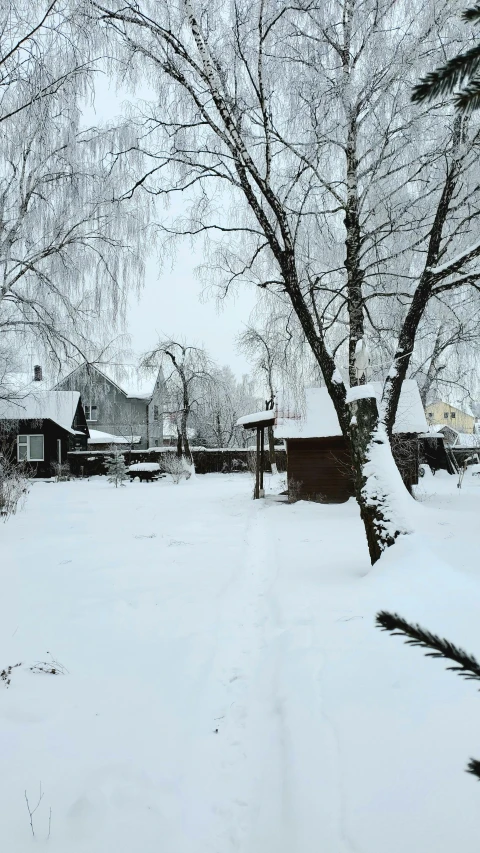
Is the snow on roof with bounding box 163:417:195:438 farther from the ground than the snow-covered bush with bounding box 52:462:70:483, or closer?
farther from the ground

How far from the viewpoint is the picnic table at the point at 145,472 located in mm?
24625

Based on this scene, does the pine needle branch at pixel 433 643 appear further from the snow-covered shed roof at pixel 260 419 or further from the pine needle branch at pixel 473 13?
the snow-covered shed roof at pixel 260 419

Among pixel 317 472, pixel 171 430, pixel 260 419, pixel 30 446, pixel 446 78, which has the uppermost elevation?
pixel 171 430

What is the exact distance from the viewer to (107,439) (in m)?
34.9

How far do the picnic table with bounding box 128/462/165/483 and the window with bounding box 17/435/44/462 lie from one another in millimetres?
6585

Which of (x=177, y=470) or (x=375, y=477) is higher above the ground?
(x=375, y=477)

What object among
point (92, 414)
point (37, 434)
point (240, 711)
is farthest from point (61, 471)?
point (240, 711)

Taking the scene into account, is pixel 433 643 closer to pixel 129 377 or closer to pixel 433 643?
pixel 433 643

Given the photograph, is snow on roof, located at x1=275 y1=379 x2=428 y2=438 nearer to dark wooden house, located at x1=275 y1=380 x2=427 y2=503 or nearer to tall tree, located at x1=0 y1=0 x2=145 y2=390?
dark wooden house, located at x1=275 y1=380 x2=427 y2=503

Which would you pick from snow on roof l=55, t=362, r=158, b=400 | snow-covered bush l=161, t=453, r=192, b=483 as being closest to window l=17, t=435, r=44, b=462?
snow on roof l=55, t=362, r=158, b=400

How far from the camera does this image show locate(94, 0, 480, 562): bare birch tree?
520 centimetres

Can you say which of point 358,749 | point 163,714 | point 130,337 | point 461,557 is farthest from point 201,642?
point 130,337

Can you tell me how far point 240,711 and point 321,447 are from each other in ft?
40.6

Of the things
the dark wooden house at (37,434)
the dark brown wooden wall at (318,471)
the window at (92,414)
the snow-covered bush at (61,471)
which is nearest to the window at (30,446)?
the dark wooden house at (37,434)
